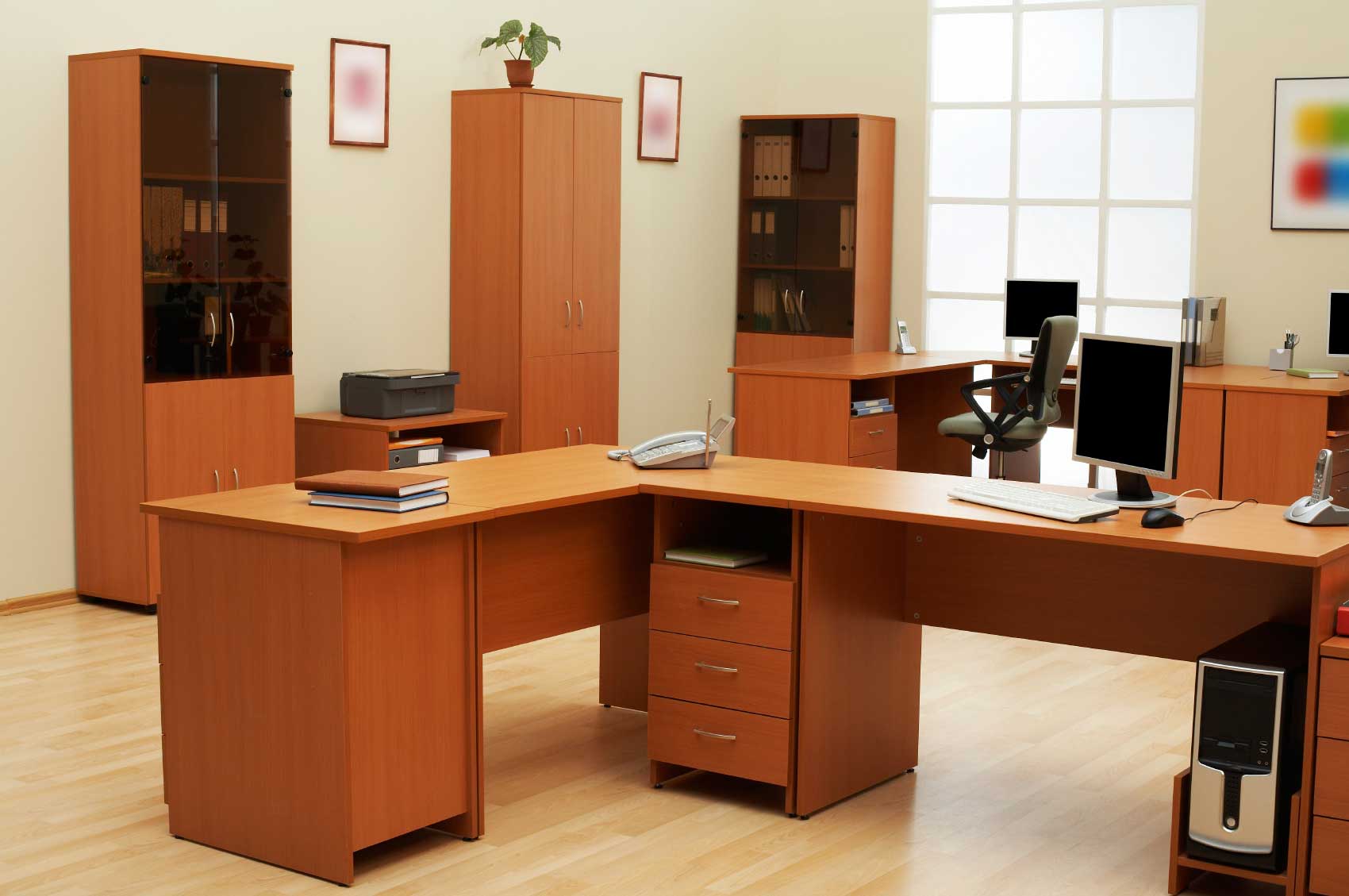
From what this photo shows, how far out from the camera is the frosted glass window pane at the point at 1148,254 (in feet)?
27.8

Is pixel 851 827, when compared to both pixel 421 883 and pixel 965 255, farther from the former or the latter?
pixel 965 255

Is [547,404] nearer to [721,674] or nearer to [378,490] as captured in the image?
[721,674]

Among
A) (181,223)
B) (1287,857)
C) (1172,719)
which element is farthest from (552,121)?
(1287,857)

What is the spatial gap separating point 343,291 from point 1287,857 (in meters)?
4.90

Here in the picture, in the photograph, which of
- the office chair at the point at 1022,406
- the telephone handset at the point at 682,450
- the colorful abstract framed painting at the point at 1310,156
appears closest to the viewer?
the telephone handset at the point at 682,450

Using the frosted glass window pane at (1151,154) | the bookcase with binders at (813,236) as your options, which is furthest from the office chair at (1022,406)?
the bookcase with binders at (813,236)

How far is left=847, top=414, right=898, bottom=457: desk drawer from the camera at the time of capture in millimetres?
7195

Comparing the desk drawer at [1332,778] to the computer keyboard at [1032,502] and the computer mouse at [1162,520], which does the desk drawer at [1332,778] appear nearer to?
the computer mouse at [1162,520]

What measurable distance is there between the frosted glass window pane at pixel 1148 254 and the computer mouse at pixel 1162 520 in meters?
5.24

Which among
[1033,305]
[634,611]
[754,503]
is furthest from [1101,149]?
[754,503]

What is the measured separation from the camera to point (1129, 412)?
152 inches

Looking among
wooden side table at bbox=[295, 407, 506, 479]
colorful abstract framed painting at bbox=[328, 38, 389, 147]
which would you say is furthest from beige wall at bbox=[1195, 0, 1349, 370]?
colorful abstract framed painting at bbox=[328, 38, 389, 147]

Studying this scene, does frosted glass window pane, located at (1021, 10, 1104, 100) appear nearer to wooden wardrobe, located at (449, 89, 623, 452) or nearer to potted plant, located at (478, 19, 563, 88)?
wooden wardrobe, located at (449, 89, 623, 452)

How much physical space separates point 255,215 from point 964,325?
4608 mm
